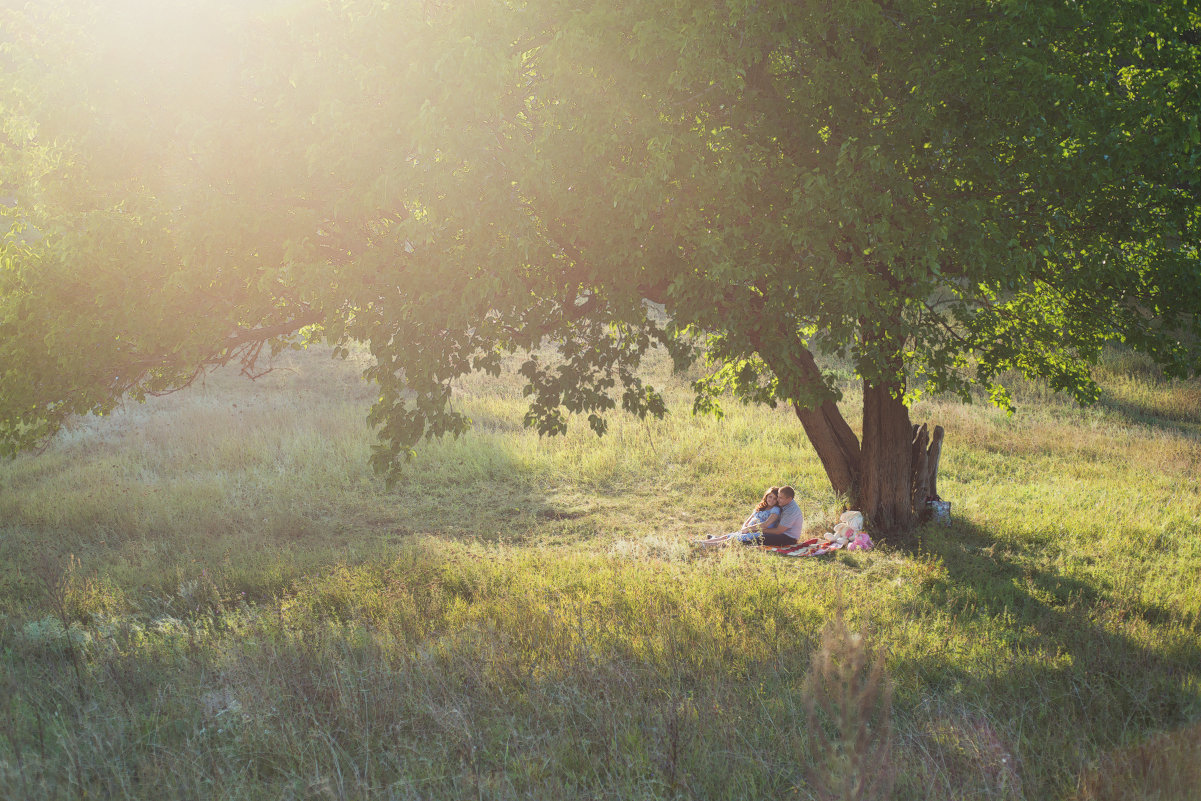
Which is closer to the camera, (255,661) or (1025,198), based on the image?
(255,661)

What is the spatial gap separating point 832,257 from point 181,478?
15972mm

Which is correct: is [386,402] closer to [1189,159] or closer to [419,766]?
[419,766]

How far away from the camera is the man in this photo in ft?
39.2

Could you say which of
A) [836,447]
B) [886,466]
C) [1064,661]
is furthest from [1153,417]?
[1064,661]

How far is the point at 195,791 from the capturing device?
12.8 feet

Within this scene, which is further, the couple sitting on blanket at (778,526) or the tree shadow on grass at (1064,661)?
the couple sitting on blanket at (778,526)

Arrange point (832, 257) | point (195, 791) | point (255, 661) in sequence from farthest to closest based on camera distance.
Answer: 1. point (832, 257)
2. point (255, 661)
3. point (195, 791)

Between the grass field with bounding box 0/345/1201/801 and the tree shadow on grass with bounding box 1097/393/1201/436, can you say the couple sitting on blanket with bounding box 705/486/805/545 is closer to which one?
the grass field with bounding box 0/345/1201/801

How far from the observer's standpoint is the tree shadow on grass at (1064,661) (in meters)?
4.59

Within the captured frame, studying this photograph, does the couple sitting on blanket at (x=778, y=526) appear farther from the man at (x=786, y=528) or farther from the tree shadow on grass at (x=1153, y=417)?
the tree shadow on grass at (x=1153, y=417)

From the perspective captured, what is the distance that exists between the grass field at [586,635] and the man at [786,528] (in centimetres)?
107

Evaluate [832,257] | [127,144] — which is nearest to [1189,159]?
[832,257]

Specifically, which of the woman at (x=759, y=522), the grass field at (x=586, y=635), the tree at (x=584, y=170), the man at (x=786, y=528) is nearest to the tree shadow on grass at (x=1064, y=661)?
the grass field at (x=586, y=635)

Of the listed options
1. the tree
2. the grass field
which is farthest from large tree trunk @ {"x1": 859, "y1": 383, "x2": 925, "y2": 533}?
the tree
